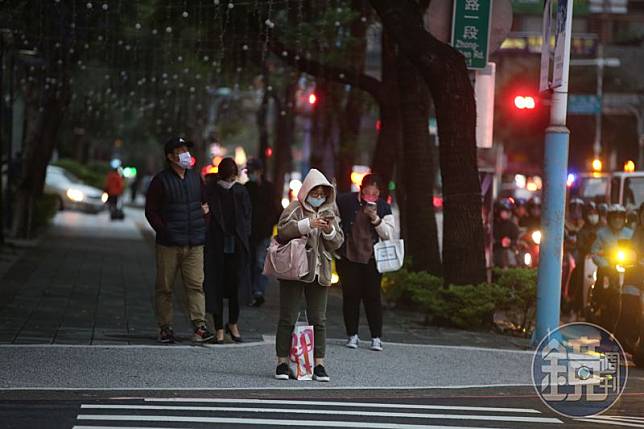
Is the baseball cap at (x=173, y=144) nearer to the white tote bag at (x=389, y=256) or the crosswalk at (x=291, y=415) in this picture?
the white tote bag at (x=389, y=256)

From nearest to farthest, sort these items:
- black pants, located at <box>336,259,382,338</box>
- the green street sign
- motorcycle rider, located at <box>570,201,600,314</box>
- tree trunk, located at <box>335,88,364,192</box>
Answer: black pants, located at <box>336,259,382,338</box> → the green street sign → motorcycle rider, located at <box>570,201,600,314</box> → tree trunk, located at <box>335,88,364,192</box>

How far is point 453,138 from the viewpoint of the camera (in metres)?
16.0

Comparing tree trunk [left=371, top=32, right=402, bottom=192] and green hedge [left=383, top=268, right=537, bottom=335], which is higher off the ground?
tree trunk [left=371, top=32, right=402, bottom=192]

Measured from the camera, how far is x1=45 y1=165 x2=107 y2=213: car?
5104 centimetres

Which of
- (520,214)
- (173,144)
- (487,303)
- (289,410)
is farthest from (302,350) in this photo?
(520,214)

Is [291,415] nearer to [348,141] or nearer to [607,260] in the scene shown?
[607,260]

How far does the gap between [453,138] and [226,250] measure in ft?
12.0

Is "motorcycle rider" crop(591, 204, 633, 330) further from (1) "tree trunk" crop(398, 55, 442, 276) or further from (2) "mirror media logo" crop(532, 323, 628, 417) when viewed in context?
(1) "tree trunk" crop(398, 55, 442, 276)

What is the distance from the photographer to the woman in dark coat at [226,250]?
13.4m

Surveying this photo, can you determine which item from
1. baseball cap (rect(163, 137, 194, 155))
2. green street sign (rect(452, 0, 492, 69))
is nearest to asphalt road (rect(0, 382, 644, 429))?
baseball cap (rect(163, 137, 194, 155))

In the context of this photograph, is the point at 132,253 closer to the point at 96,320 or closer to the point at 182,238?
the point at 96,320

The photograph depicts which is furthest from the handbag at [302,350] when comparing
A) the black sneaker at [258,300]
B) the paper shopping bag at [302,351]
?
the black sneaker at [258,300]

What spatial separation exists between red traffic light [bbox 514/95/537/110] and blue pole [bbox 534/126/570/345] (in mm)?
12319

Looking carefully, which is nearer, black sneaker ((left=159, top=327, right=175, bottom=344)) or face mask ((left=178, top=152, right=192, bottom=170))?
face mask ((left=178, top=152, right=192, bottom=170))
